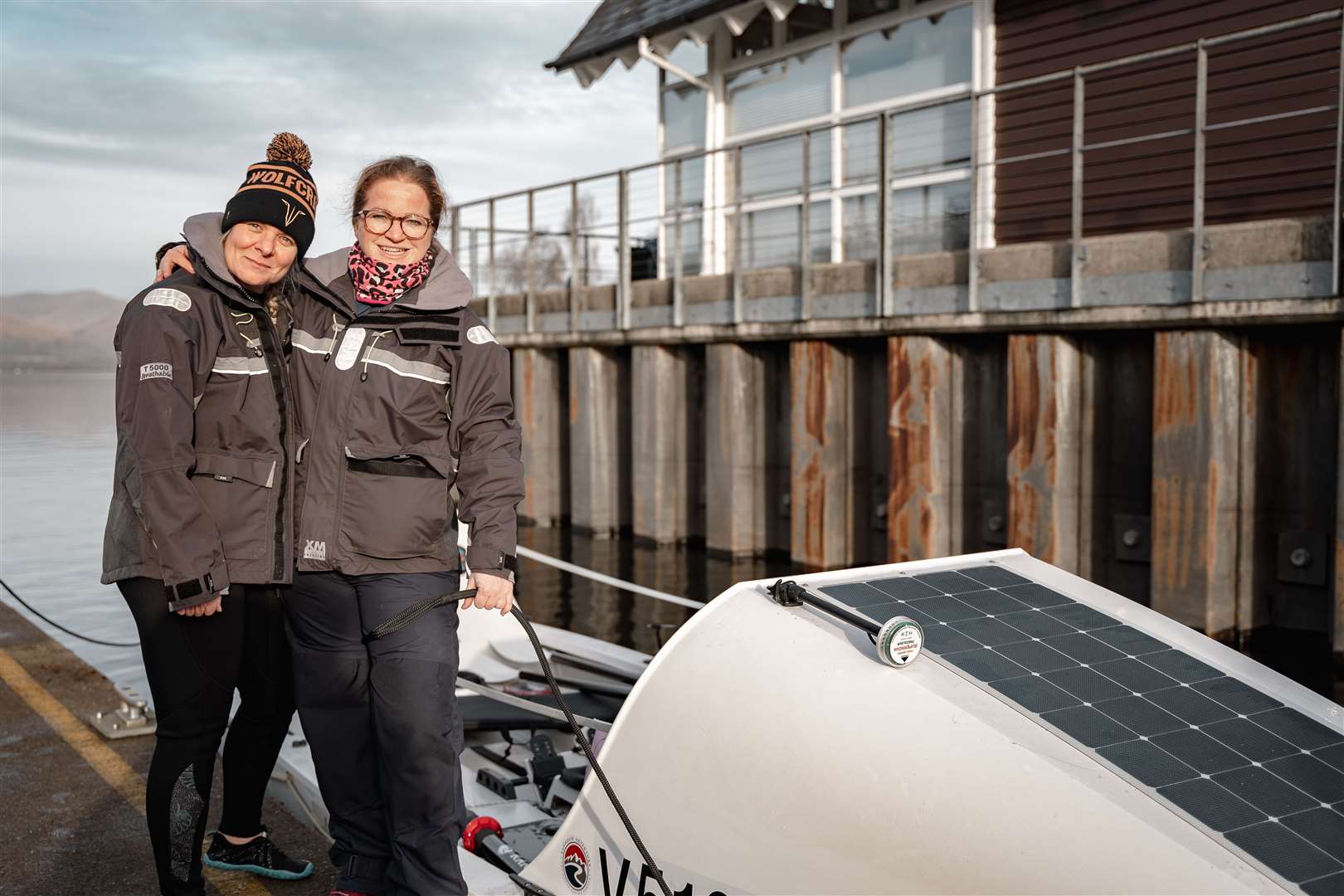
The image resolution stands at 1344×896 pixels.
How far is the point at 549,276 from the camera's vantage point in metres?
16.2

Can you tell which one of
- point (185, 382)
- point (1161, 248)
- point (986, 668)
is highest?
point (1161, 248)

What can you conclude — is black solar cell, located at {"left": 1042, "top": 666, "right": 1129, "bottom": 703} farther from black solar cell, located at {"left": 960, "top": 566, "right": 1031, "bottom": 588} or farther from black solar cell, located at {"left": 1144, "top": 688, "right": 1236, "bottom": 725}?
black solar cell, located at {"left": 960, "top": 566, "right": 1031, "bottom": 588}

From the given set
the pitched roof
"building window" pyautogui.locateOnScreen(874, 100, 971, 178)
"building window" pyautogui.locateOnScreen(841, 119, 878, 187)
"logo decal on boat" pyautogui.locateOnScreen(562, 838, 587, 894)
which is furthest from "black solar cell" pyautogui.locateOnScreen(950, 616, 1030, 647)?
the pitched roof

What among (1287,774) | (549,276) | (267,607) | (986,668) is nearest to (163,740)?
(267,607)

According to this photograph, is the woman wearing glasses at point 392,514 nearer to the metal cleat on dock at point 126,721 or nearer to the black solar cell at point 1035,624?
the black solar cell at point 1035,624

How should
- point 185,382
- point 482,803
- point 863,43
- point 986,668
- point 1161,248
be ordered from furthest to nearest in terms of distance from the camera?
point 863,43 → point 1161,248 → point 482,803 → point 185,382 → point 986,668

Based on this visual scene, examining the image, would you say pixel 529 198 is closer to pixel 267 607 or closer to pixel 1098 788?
pixel 267 607

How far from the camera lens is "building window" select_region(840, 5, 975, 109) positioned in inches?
504

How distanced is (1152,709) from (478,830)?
6.50 feet

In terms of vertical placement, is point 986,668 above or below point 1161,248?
below

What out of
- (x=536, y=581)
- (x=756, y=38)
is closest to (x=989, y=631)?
(x=536, y=581)

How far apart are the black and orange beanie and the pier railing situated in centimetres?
643

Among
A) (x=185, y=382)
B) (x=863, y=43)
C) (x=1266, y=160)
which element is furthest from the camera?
(x=863, y=43)

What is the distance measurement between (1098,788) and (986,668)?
40 cm
